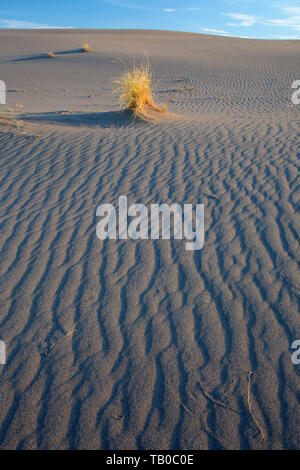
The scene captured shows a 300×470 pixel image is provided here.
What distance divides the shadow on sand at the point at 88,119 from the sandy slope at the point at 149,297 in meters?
1.17

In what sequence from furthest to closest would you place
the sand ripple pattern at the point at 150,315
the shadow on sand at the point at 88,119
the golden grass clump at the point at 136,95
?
the golden grass clump at the point at 136,95 < the shadow on sand at the point at 88,119 < the sand ripple pattern at the point at 150,315

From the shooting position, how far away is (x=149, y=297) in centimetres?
313

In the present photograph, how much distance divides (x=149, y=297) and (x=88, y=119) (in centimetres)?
683

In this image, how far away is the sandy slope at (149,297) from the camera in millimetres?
2207

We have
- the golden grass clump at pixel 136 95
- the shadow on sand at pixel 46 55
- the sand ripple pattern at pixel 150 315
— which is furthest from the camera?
the shadow on sand at pixel 46 55

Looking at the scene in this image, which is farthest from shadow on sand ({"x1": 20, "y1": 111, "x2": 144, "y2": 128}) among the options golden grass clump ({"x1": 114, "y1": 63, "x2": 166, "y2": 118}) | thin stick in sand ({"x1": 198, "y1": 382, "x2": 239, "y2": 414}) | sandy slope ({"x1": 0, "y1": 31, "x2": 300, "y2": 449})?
thin stick in sand ({"x1": 198, "y1": 382, "x2": 239, "y2": 414})

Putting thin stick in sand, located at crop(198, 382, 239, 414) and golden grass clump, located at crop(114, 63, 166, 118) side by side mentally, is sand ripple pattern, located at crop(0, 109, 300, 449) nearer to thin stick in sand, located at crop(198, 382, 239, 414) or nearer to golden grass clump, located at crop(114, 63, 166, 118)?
thin stick in sand, located at crop(198, 382, 239, 414)

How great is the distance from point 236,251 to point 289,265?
57 centimetres

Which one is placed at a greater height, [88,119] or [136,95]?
[136,95]

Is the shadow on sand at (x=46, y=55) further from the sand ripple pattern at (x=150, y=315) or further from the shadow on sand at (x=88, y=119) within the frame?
the sand ripple pattern at (x=150, y=315)

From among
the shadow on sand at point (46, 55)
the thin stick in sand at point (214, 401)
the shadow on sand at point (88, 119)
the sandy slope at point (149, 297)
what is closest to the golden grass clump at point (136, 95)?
the shadow on sand at point (88, 119)

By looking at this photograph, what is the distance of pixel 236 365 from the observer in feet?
8.23

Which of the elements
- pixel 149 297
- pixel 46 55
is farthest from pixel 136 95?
pixel 46 55

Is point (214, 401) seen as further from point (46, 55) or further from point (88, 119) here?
point (46, 55)
